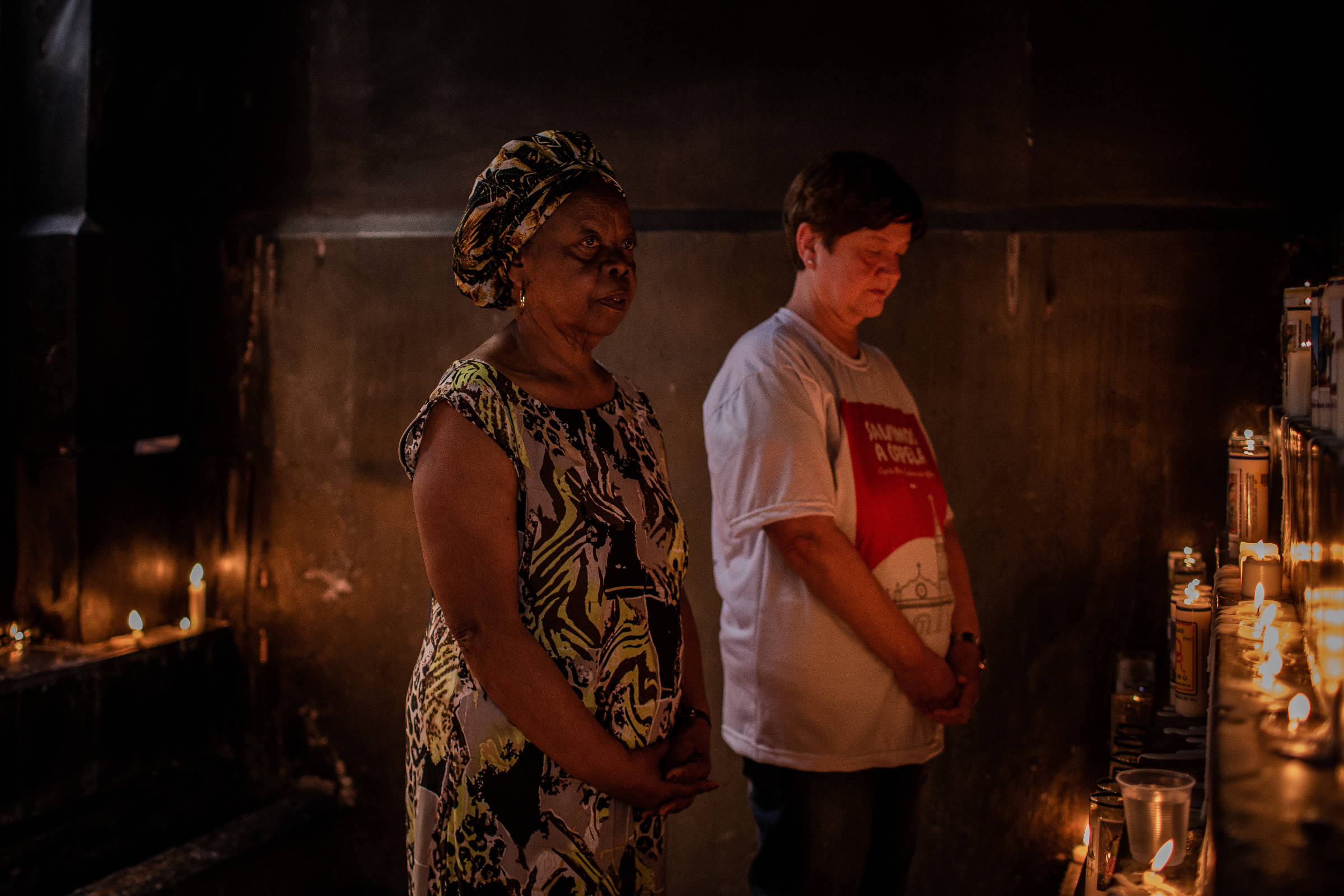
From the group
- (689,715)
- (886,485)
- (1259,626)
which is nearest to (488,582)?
(689,715)

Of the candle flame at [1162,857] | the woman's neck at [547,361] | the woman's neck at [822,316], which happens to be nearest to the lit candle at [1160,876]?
the candle flame at [1162,857]

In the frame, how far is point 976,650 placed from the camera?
7.34 ft

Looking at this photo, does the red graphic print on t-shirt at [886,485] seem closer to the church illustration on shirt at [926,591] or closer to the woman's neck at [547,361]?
the church illustration on shirt at [926,591]

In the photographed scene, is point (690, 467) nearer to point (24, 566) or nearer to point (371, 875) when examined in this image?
point (371, 875)

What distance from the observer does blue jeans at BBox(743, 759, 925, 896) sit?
6.65ft

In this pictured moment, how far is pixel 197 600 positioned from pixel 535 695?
257 cm

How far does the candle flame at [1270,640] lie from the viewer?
1.27m

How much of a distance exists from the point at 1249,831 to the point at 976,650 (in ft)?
4.80

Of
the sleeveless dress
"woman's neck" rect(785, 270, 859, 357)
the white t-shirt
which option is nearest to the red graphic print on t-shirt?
the white t-shirt

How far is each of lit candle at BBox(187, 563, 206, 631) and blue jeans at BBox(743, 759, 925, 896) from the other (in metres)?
2.32

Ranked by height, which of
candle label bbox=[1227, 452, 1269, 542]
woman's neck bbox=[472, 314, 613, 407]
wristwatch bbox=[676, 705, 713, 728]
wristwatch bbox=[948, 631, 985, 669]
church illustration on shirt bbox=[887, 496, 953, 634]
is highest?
woman's neck bbox=[472, 314, 613, 407]

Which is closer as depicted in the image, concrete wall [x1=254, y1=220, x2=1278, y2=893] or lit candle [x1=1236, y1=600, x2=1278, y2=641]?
lit candle [x1=1236, y1=600, x2=1278, y2=641]

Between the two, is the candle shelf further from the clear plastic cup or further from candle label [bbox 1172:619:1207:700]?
candle label [bbox 1172:619:1207:700]

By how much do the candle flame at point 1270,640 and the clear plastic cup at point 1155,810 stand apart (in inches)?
10.0
